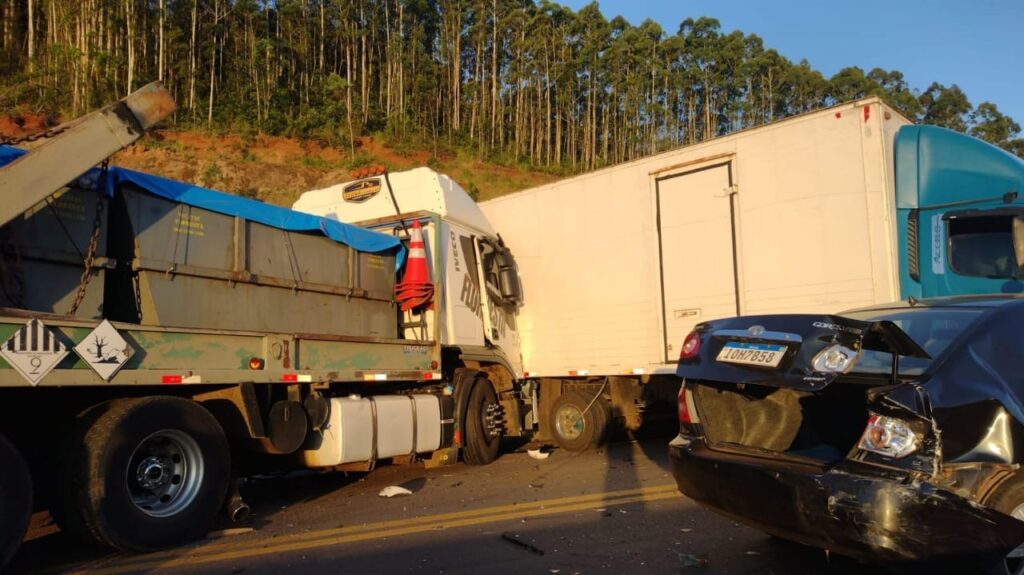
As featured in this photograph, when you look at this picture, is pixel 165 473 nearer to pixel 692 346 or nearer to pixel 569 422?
pixel 692 346

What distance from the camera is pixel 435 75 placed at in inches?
1939

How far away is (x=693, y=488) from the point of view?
4.18m

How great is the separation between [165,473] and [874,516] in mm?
4677

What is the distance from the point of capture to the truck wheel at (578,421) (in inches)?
390

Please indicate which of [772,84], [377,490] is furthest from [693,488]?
[772,84]

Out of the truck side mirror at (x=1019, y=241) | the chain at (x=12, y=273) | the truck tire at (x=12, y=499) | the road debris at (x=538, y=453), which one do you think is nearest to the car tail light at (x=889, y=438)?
the truck side mirror at (x=1019, y=241)

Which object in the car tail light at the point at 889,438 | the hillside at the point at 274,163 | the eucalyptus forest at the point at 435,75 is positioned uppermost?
the eucalyptus forest at the point at 435,75

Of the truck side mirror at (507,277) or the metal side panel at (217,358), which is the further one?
the truck side mirror at (507,277)

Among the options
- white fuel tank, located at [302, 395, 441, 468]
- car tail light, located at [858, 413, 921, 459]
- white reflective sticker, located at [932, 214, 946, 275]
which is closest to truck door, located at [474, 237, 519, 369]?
white fuel tank, located at [302, 395, 441, 468]

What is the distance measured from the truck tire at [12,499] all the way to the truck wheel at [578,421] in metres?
7.04

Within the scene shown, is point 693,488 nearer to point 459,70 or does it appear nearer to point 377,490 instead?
point 377,490

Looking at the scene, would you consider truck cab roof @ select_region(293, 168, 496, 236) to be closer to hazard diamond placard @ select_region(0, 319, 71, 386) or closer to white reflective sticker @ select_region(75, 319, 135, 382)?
white reflective sticker @ select_region(75, 319, 135, 382)

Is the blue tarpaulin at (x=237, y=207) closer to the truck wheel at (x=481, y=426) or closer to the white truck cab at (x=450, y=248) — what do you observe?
the white truck cab at (x=450, y=248)

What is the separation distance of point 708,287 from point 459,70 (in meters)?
45.9
